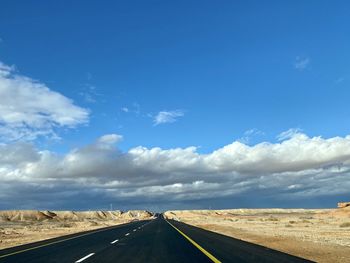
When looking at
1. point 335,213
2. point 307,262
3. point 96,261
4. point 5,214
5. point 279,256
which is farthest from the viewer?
point 5,214

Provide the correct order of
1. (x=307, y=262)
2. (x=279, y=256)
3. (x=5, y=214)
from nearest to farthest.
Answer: (x=307, y=262), (x=279, y=256), (x=5, y=214)

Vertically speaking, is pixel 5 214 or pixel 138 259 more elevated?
pixel 5 214

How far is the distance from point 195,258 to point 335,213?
10221cm

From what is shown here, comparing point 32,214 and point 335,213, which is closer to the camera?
point 335,213

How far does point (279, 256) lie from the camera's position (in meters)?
16.7

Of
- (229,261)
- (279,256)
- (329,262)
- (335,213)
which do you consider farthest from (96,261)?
(335,213)

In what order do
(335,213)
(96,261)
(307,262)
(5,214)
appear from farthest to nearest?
(5,214) → (335,213) → (96,261) → (307,262)

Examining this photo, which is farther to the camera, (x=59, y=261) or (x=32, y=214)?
(x=32, y=214)

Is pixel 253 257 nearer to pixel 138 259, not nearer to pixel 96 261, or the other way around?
pixel 138 259

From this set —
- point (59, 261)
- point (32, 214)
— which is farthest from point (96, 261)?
point (32, 214)

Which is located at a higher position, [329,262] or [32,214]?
[32,214]

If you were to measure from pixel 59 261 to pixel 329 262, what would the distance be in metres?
9.18

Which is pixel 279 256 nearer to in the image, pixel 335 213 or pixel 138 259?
pixel 138 259

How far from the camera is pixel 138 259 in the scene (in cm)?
1619
